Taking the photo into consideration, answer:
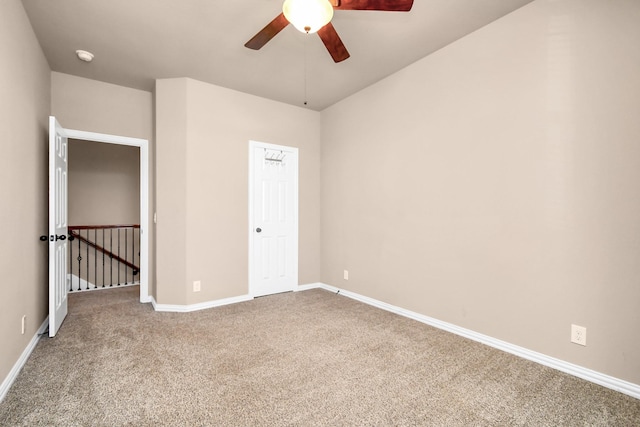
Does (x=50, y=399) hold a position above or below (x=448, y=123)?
below

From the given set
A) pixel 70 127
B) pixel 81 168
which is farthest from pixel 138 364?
pixel 81 168

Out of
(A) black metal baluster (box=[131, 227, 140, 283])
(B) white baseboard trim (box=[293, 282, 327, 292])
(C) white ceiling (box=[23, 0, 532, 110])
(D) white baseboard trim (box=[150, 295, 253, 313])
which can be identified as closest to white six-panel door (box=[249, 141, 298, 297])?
(B) white baseboard trim (box=[293, 282, 327, 292])

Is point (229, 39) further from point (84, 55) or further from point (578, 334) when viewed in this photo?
point (578, 334)

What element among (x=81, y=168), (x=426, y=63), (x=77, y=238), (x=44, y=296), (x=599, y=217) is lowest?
(x=44, y=296)

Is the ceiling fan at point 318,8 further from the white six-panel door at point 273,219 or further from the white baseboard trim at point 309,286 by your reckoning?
the white baseboard trim at point 309,286

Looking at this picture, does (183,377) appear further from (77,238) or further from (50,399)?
(77,238)

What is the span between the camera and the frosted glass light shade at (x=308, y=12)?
5.42 feet

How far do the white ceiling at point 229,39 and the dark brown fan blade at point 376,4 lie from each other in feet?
2.40

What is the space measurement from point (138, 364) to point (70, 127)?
2.85 metres

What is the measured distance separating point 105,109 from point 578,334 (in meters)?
5.13

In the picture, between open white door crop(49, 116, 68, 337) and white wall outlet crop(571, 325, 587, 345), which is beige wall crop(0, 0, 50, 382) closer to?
open white door crop(49, 116, 68, 337)

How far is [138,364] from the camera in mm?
2270

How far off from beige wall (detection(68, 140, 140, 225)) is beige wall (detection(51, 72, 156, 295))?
1881 mm

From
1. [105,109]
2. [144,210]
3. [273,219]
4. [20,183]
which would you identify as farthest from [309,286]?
[105,109]
